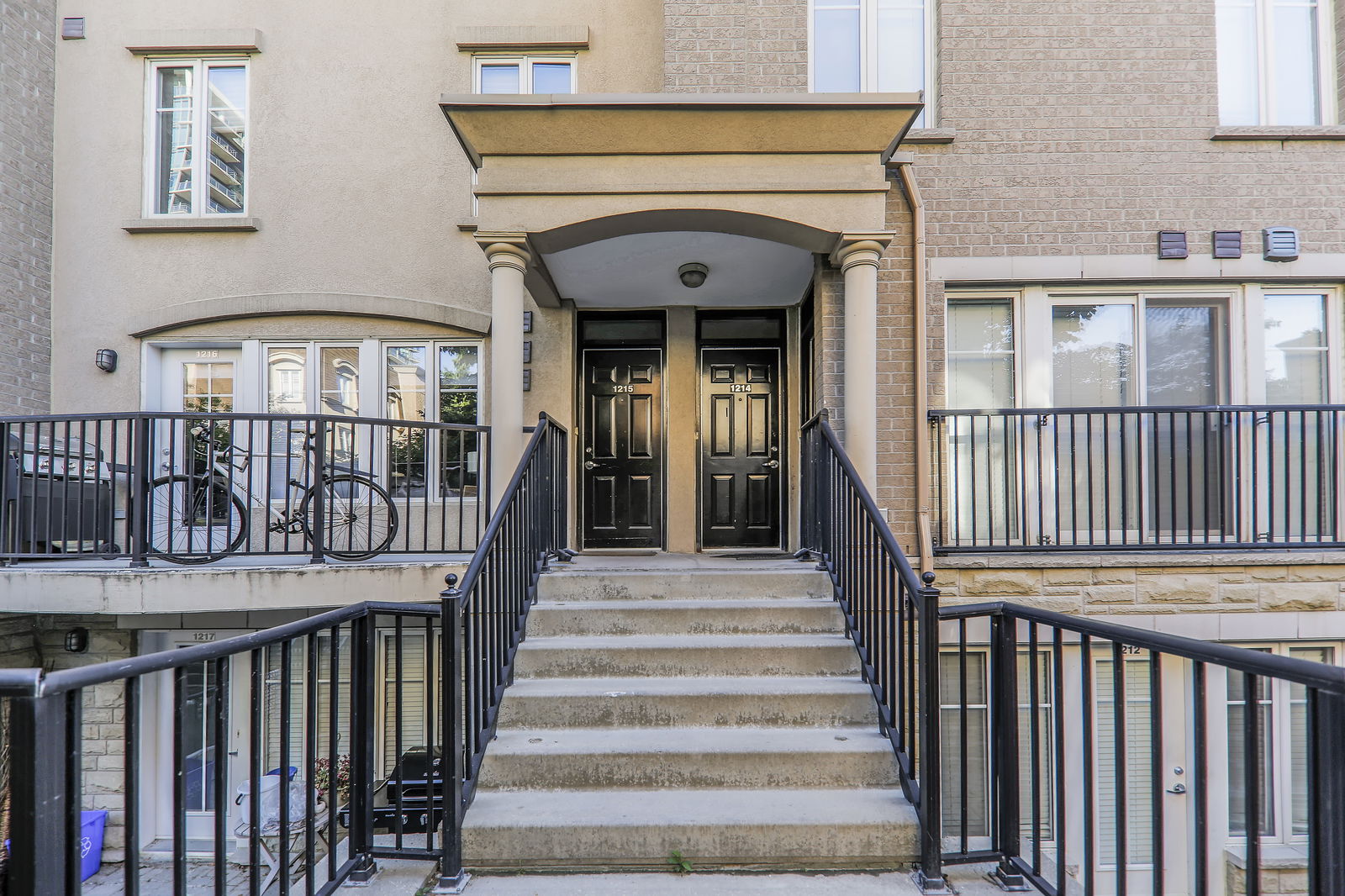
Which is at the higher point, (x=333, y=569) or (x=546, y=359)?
(x=546, y=359)

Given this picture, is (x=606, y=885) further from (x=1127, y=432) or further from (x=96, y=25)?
(x=96, y=25)

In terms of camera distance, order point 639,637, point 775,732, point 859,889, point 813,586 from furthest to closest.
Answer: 1. point 813,586
2. point 639,637
3. point 775,732
4. point 859,889

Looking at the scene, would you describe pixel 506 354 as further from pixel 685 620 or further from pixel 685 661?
pixel 685 661

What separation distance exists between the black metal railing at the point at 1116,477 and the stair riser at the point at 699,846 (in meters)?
2.57

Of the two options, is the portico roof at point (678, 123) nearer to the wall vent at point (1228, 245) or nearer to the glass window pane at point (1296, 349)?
the wall vent at point (1228, 245)

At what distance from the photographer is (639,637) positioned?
3.75 meters

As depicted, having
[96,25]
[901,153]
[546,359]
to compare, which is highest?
[96,25]

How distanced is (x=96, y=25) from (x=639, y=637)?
7.33 meters

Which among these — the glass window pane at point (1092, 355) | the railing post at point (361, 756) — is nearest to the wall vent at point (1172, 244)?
the glass window pane at point (1092, 355)

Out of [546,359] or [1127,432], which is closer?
[1127,432]

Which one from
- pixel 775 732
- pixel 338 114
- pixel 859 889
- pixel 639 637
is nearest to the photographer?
pixel 859 889

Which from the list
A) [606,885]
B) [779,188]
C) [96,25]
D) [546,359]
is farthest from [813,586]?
[96,25]

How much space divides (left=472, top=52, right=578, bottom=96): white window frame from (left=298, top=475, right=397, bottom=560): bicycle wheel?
3.68 meters

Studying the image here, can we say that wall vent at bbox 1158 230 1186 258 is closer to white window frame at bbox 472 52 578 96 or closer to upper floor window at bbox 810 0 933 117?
upper floor window at bbox 810 0 933 117
